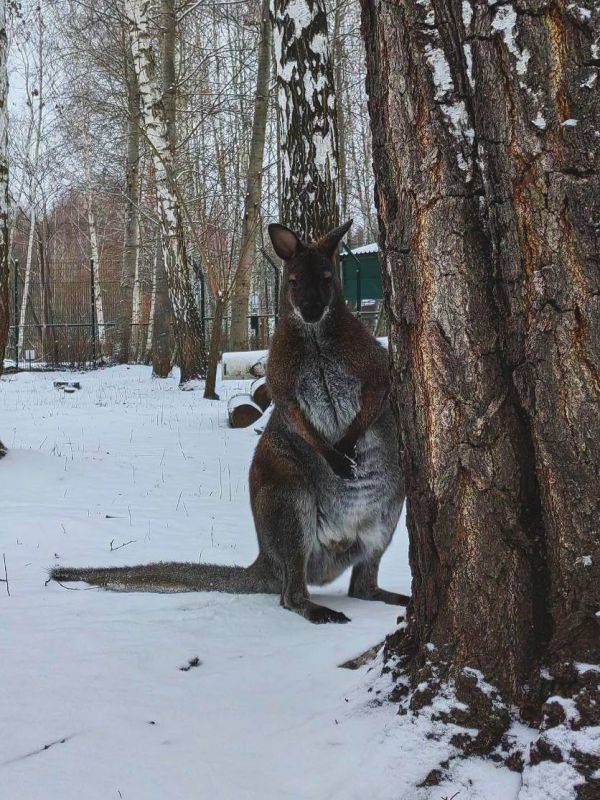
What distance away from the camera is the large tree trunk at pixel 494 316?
155 centimetres

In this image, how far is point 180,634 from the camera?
2.65 meters

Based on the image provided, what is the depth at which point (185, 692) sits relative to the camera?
2.15 metres

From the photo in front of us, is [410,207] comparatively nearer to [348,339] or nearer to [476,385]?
[476,385]

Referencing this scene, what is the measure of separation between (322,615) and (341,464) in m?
0.64

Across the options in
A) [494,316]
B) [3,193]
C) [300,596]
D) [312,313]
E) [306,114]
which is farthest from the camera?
[306,114]

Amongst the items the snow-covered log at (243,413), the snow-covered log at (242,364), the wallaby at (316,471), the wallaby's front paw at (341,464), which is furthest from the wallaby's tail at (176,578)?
the snow-covered log at (242,364)

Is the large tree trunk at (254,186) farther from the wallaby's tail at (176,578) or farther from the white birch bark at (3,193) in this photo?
the wallaby's tail at (176,578)

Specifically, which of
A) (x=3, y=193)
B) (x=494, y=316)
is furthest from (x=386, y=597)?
(x=3, y=193)

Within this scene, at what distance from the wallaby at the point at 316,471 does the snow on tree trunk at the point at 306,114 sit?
367cm

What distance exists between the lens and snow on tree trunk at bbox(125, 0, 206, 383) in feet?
45.6

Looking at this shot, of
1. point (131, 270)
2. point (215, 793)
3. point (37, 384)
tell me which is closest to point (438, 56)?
point (215, 793)

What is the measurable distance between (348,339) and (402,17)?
182cm

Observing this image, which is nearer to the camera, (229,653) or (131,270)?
(229,653)

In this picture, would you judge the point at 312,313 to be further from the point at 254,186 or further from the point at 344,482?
the point at 254,186
